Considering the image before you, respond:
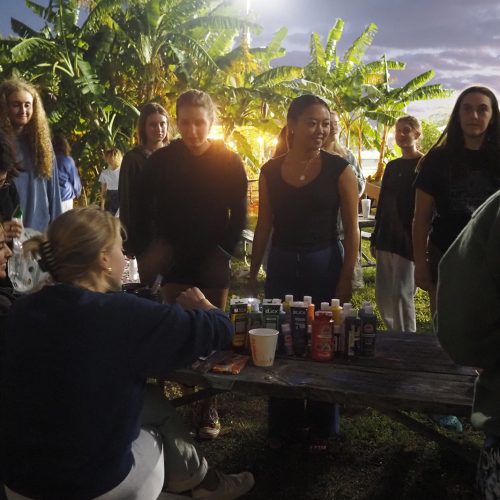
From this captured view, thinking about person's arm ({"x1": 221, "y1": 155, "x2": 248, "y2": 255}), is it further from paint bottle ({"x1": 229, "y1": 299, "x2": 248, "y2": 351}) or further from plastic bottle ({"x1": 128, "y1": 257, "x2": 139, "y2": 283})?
plastic bottle ({"x1": 128, "y1": 257, "x2": 139, "y2": 283})

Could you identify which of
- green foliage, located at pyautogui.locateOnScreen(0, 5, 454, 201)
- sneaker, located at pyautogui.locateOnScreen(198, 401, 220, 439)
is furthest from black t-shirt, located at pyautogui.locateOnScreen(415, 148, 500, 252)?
green foliage, located at pyautogui.locateOnScreen(0, 5, 454, 201)

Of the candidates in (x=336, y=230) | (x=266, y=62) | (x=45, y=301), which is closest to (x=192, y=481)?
(x=45, y=301)

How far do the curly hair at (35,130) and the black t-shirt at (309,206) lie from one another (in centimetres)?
164

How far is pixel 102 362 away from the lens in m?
1.49

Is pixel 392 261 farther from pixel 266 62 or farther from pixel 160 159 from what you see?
pixel 266 62

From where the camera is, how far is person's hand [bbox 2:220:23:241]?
2.79 meters

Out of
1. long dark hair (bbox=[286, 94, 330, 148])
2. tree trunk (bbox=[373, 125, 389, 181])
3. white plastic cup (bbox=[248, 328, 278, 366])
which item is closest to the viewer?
white plastic cup (bbox=[248, 328, 278, 366])

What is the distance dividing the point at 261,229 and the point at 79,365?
5.41 feet

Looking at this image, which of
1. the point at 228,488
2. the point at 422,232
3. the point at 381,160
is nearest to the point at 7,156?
the point at 228,488

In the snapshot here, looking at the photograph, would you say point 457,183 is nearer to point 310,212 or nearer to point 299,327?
point 310,212

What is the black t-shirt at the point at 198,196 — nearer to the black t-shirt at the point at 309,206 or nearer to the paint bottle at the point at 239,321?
the black t-shirt at the point at 309,206

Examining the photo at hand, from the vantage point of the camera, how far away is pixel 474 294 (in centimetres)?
104

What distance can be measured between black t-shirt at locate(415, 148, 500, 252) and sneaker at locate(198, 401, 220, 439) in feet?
5.83

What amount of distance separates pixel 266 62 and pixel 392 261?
15112mm
